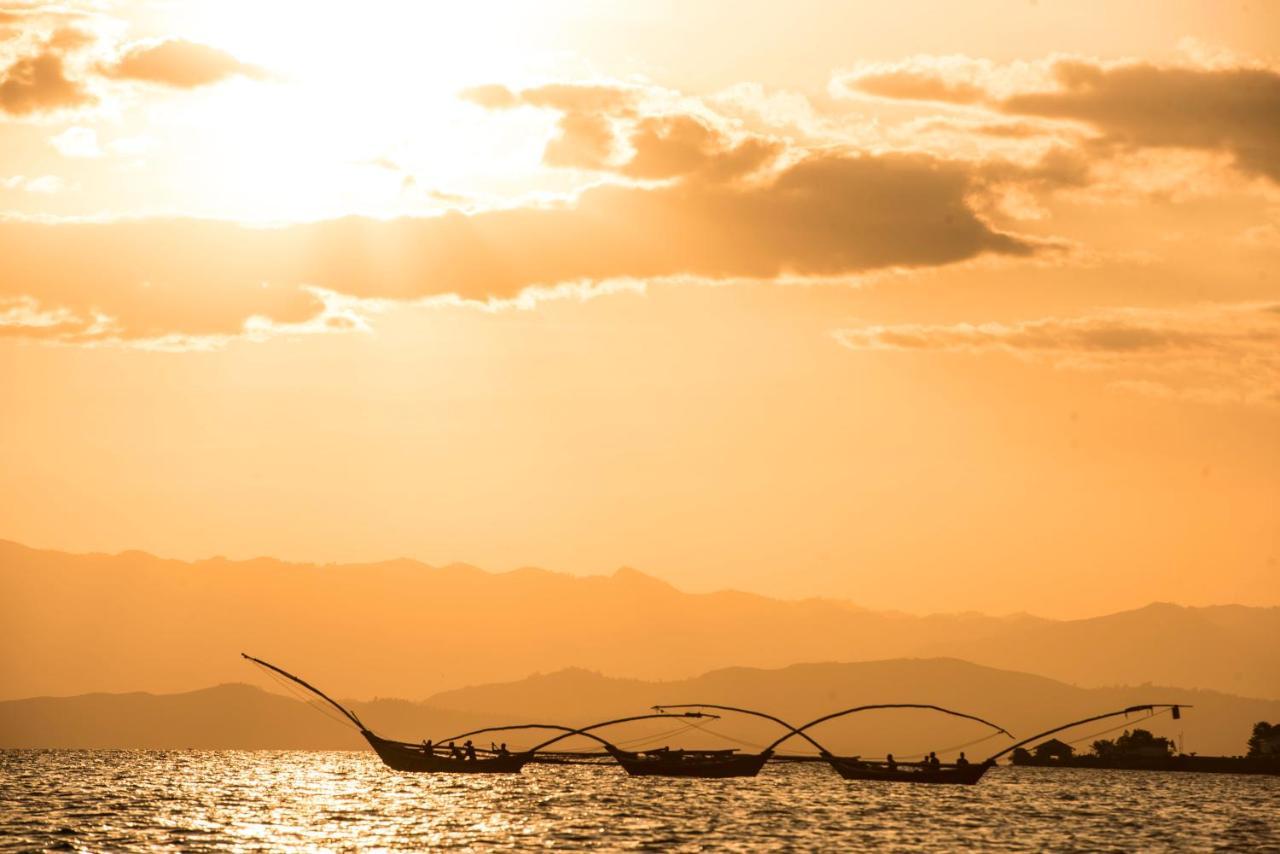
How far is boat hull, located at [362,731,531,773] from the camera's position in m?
172

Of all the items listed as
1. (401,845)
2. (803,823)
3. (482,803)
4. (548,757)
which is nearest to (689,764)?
(548,757)

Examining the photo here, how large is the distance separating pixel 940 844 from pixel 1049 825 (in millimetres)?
25090

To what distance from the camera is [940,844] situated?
109m

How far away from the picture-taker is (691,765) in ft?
557

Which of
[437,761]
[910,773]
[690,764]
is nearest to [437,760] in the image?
[437,761]

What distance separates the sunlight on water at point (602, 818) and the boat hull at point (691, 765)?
8.54ft

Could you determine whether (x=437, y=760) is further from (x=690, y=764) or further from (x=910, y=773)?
(x=910, y=773)

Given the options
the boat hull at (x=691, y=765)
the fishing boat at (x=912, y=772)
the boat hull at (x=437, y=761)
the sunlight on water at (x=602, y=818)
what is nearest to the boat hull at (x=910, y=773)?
the fishing boat at (x=912, y=772)

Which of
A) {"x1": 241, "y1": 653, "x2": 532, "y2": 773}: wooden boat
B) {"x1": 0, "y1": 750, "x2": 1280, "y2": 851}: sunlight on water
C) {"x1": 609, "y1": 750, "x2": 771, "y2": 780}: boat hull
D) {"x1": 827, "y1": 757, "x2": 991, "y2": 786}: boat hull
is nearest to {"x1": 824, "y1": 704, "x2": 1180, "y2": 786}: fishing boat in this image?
{"x1": 827, "y1": 757, "x2": 991, "y2": 786}: boat hull

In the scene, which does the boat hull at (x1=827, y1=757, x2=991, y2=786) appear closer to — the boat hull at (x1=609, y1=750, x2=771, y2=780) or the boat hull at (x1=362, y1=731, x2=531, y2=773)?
the boat hull at (x1=609, y1=750, x2=771, y2=780)

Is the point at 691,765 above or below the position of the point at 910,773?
above

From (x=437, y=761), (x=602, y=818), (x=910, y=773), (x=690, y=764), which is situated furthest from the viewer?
(x=437, y=761)

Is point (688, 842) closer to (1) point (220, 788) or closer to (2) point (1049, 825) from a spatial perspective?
(2) point (1049, 825)

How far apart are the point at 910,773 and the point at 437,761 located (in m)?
47.2
